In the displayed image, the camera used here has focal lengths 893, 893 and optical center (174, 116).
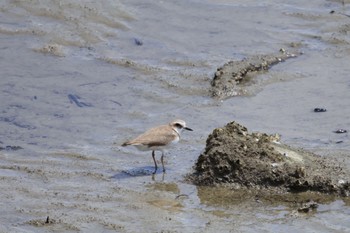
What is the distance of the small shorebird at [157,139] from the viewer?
36.2ft

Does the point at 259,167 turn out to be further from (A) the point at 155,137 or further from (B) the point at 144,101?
(B) the point at 144,101

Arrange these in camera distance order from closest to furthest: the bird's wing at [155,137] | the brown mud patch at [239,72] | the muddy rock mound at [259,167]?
the muddy rock mound at [259,167] < the bird's wing at [155,137] < the brown mud patch at [239,72]

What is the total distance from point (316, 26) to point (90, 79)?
15.1 feet

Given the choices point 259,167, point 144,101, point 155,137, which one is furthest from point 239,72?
point 259,167

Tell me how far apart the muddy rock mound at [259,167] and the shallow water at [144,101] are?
0.30 metres

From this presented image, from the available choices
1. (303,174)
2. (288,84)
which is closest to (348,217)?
(303,174)

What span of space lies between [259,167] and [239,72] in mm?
3856

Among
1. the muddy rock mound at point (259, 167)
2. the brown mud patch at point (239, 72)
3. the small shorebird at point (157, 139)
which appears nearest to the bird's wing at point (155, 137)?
the small shorebird at point (157, 139)

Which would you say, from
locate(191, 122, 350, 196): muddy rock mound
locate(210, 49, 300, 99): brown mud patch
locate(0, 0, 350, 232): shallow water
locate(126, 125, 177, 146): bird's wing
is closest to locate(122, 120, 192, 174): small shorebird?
locate(126, 125, 177, 146): bird's wing

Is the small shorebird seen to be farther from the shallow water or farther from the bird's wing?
the shallow water

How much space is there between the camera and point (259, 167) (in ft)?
Answer: 34.4

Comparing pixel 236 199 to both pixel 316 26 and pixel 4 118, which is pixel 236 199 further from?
pixel 316 26

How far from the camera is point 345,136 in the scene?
12.1 metres

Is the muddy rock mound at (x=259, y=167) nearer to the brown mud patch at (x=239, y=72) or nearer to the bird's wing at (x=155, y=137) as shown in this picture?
the bird's wing at (x=155, y=137)
